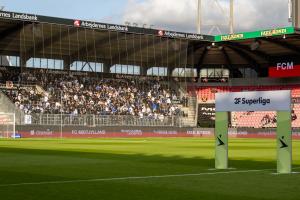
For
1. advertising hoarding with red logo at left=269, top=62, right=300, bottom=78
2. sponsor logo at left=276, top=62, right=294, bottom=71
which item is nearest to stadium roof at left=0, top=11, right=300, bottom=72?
sponsor logo at left=276, top=62, right=294, bottom=71

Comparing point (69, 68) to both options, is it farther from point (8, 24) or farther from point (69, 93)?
point (8, 24)

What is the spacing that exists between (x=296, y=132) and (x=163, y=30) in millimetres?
18730

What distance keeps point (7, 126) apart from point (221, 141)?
41562 mm

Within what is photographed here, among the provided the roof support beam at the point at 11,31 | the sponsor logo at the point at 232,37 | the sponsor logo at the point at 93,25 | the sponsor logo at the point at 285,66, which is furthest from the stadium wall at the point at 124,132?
the sponsor logo at the point at 285,66

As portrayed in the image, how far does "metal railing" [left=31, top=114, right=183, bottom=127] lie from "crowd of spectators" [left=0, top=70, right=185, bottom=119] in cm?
157

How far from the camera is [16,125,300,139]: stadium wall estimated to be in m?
59.0

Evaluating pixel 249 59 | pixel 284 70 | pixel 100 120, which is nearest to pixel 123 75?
pixel 100 120

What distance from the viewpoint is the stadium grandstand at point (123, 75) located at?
63.4 meters

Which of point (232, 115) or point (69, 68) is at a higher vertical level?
point (69, 68)

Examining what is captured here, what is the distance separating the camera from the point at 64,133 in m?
60.4

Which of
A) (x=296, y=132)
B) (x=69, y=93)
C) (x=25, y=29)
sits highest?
(x=25, y=29)

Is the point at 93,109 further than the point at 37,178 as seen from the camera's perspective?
Yes

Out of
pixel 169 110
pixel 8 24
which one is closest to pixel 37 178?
pixel 8 24

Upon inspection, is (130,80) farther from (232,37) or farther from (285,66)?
(285,66)
